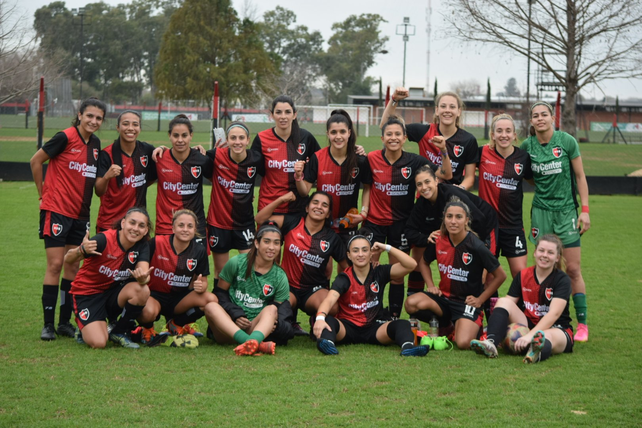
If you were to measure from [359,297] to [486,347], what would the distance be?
98 centimetres

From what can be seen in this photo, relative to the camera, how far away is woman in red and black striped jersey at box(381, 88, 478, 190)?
537 cm

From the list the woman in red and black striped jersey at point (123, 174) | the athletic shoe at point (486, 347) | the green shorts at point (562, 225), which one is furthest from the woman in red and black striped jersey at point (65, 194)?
the green shorts at point (562, 225)

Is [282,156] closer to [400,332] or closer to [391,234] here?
[391,234]

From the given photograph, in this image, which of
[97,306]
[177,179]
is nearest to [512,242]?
[177,179]

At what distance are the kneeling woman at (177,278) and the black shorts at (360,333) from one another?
3.32 ft

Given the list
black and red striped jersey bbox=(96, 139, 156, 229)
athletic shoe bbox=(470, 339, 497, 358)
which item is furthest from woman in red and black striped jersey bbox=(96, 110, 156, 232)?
athletic shoe bbox=(470, 339, 497, 358)

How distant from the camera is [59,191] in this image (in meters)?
5.08

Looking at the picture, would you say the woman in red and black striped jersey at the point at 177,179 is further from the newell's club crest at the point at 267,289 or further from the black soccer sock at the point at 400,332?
the black soccer sock at the point at 400,332

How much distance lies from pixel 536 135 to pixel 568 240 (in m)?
0.90

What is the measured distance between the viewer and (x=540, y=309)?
479 centimetres

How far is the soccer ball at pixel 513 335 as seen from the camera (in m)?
4.60

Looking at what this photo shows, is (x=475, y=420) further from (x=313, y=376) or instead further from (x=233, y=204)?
(x=233, y=204)

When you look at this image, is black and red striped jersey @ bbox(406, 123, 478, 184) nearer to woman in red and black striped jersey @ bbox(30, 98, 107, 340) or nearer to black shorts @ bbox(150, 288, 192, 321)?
black shorts @ bbox(150, 288, 192, 321)

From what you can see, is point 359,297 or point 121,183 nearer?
point 359,297
